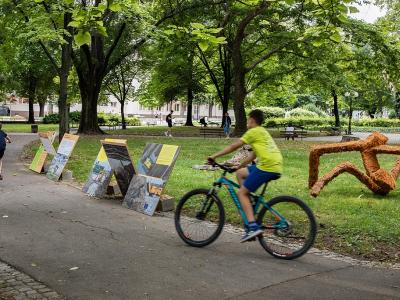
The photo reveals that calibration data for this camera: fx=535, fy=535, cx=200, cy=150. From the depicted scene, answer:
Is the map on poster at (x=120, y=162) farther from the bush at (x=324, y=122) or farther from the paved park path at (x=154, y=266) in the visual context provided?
the bush at (x=324, y=122)

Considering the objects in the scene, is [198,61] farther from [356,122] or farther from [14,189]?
[14,189]

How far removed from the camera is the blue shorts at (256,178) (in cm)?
629

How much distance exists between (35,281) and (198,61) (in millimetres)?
42558

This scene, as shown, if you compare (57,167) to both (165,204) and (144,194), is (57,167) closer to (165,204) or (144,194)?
(144,194)

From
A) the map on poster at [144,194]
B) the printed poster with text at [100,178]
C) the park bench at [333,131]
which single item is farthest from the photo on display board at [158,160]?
the park bench at [333,131]

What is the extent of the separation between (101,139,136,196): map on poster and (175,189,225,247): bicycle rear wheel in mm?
2763

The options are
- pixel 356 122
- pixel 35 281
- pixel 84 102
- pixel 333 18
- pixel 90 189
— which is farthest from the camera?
pixel 356 122

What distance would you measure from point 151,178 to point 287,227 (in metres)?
3.24

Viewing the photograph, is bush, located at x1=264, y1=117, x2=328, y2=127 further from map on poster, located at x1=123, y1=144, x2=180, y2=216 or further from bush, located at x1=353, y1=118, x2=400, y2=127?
map on poster, located at x1=123, y1=144, x2=180, y2=216

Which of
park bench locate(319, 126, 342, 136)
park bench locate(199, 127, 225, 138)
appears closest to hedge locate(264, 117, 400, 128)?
park bench locate(319, 126, 342, 136)

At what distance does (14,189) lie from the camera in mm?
11508

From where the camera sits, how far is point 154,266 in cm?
598

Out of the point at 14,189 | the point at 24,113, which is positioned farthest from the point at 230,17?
the point at 24,113

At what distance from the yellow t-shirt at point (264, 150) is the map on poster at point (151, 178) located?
2511 millimetres
